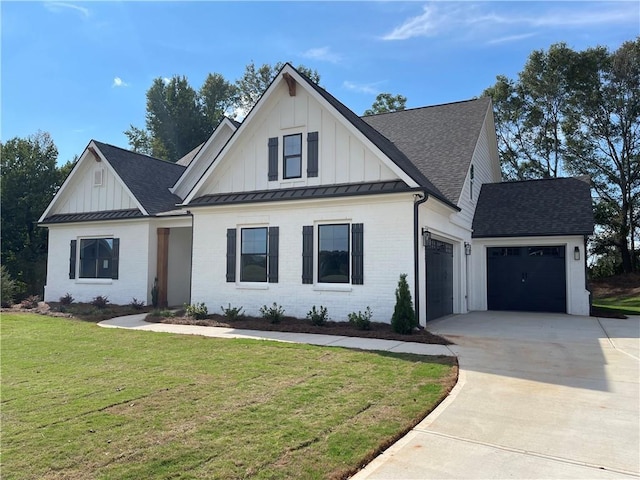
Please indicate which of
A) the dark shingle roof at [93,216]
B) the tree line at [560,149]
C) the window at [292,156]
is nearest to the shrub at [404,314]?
the window at [292,156]

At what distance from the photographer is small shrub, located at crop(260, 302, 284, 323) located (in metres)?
12.2

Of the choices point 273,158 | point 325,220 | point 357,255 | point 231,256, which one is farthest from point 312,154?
point 231,256

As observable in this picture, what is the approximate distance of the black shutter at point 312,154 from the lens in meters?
12.9

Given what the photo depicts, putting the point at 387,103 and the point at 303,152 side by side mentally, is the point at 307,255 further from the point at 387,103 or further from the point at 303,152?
the point at 387,103

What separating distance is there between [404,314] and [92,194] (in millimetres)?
14240

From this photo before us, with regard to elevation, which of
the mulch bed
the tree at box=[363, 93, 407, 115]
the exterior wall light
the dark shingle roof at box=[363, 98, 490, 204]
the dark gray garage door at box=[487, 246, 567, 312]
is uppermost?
the tree at box=[363, 93, 407, 115]

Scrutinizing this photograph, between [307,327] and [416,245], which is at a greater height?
[416,245]

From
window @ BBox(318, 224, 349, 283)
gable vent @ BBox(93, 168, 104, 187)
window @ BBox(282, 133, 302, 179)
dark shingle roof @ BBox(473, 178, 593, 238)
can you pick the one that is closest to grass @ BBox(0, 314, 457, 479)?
window @ BBox(318, 224, 349, 283)

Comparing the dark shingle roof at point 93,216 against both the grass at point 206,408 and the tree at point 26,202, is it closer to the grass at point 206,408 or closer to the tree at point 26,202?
the tree at point 26,202

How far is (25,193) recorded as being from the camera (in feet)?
89.1

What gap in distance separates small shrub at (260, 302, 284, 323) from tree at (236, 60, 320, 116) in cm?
3412

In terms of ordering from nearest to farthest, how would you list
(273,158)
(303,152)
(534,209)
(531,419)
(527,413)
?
(531,419)
(527,413)
(303,152)
(273,158)
(534,209)

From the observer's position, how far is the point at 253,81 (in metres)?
44.3

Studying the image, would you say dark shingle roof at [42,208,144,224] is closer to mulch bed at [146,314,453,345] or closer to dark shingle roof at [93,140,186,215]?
dark shingle roof at [93,140,186,215]
